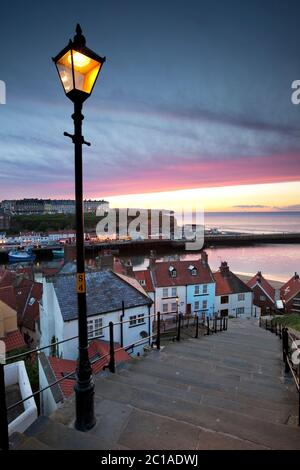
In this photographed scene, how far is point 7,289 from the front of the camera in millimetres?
24922

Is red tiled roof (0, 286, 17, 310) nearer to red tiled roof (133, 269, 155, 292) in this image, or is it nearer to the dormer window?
red tiled roof (133, 269, 155, 292)

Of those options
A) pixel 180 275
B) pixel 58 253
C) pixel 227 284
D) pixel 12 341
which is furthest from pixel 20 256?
pixel 227 284

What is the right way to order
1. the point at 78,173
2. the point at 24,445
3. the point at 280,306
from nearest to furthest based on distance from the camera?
the point at 24,445
the point at 78,173
the point at 280,306

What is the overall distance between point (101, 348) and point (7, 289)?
51.9ft

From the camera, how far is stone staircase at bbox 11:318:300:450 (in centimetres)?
261

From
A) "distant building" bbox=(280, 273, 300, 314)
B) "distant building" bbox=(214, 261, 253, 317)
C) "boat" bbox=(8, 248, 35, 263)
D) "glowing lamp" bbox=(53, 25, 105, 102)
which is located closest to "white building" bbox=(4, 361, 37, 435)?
"glowing lamp" bbox=(53, 25, 105, 102)

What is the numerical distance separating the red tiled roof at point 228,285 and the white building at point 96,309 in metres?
13.3

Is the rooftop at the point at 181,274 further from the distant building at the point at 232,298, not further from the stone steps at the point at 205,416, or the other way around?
the stone steps at the point at 205,416

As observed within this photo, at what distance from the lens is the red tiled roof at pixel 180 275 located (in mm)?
26484

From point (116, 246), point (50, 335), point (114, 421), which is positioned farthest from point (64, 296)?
point (116, 246)

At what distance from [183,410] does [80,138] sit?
3.68 metres

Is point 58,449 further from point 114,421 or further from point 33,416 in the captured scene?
point 33,416

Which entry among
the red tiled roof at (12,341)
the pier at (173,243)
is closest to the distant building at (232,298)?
the red tiled roof at (12,341)

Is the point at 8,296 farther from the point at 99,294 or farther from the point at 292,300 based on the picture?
the point at 292,300
